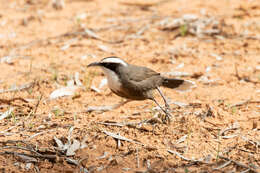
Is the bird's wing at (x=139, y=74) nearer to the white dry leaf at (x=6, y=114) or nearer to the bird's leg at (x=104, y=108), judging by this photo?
the bird's leg at (x=104, y=108)

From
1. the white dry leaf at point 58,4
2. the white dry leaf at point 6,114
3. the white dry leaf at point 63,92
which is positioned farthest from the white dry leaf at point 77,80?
the white dry leaf at point 58,4

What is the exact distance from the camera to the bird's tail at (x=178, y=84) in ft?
23.2

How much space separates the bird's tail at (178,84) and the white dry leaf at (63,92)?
1.75m

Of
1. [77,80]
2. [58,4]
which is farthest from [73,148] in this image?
[58,4]

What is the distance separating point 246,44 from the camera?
30.5ft

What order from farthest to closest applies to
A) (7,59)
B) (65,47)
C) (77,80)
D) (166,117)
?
(65,47) → (7,59) → (77,80) → (166,117)

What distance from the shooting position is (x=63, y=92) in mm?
7312

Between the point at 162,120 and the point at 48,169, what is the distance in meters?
1.82

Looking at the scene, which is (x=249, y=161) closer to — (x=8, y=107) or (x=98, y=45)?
(x=8, y=107)

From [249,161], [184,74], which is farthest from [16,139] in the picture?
[184,74]

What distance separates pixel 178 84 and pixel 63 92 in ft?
7.13

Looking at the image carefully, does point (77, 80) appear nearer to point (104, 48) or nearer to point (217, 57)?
point (104, 48)

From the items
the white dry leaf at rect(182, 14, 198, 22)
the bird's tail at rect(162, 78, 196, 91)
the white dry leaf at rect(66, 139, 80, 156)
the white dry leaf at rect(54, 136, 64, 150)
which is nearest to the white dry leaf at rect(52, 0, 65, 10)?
the white dry leaf at rect(182, 14, 198, 22)

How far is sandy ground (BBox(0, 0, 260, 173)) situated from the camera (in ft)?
17.0
